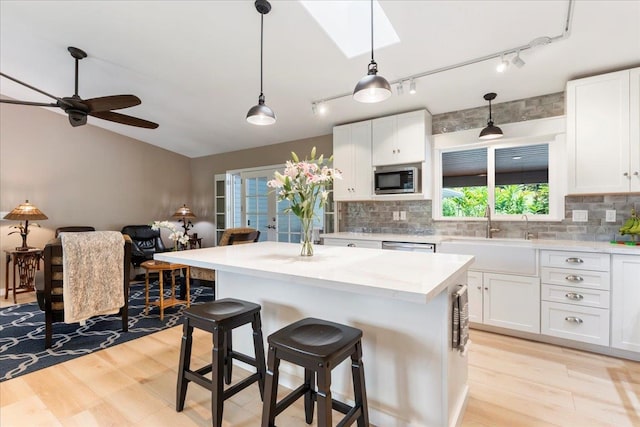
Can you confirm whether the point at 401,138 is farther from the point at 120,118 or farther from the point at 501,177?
the point at 120,118

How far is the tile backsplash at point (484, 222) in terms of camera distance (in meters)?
2.94

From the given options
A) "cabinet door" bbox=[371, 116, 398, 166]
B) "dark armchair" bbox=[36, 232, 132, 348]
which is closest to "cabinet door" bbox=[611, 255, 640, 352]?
"cabinet door" bbox=[371, 116, 398, 166]

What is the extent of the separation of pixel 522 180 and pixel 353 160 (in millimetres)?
1988

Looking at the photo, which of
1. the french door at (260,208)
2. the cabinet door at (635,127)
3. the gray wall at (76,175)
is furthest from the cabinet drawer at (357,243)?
the gray wall at (76,175)

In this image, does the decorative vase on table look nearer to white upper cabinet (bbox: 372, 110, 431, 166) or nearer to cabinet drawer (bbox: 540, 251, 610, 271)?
white upper cabinet (bbox: 372, 110, 431, 166)

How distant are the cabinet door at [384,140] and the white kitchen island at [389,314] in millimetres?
2062

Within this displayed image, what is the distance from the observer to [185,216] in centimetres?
609

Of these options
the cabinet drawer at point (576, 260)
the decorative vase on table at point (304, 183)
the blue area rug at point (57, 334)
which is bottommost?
the blue area rug at point (57, 334)

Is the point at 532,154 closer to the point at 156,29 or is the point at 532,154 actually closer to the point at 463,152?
the point at 463,152

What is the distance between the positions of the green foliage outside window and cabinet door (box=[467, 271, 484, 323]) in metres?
0.89

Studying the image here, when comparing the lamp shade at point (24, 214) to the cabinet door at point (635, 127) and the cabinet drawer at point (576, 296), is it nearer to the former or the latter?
the cabinet drawer at point (576, 296)

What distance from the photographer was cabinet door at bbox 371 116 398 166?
12.6 feet

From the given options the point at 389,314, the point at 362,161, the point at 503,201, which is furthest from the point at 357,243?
the point at 389,314

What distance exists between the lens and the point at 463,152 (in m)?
3.72
